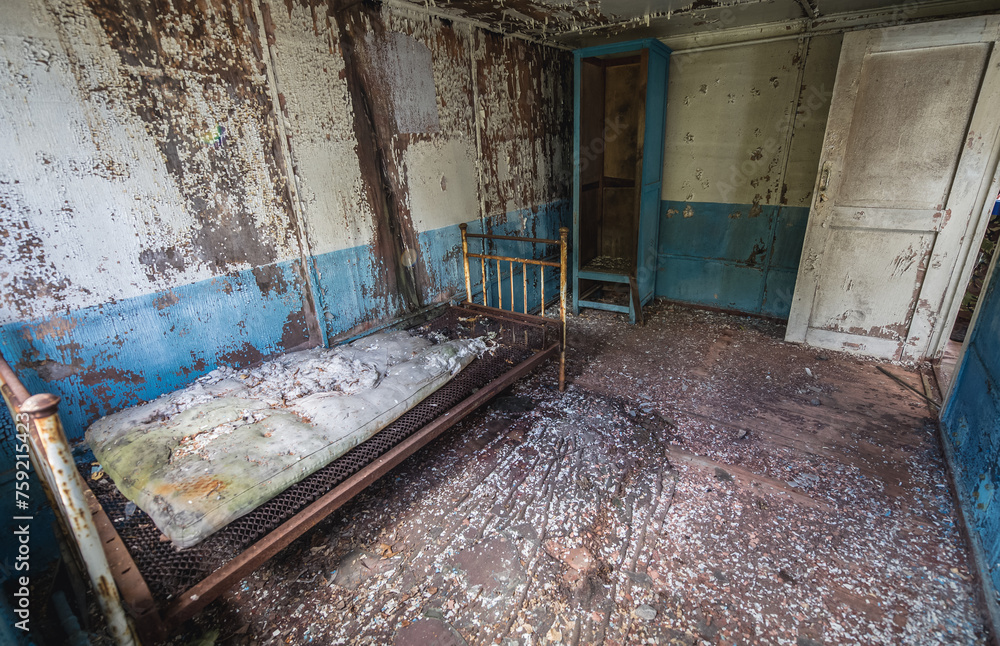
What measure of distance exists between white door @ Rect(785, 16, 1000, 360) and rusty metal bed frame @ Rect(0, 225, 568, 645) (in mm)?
2968

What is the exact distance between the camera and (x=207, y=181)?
2.11 metres

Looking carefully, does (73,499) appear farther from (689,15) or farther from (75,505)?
(689,15)

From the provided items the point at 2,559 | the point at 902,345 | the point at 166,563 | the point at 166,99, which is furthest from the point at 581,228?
the point at 2,559

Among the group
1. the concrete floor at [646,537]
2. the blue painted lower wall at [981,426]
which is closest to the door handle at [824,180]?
the blue painted lower wall at [981,426]

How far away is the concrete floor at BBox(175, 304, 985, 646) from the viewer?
158 centimetres

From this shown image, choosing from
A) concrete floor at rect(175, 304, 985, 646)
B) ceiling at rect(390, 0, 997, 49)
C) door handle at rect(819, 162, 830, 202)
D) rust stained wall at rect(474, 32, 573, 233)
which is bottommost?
concrete floor at rect(175, 304, 985, 646)

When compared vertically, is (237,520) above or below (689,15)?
below

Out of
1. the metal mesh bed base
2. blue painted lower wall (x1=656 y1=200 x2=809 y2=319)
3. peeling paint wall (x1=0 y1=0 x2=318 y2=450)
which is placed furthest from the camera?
blue painted lower wall (x1=656 y1=200 x2=809 y2=319)

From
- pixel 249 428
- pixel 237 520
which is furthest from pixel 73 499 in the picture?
pixel 249 428

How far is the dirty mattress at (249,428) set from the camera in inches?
58.7

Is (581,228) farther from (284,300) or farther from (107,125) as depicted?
(107,125)

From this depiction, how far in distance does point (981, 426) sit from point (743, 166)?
2.80 meters

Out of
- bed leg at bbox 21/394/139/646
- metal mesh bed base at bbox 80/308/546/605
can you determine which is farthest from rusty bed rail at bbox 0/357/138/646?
metal mesh bed base at bbox 80/308/546/605

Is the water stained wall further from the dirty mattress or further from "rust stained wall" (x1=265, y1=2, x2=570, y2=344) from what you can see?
the dirty mattress
